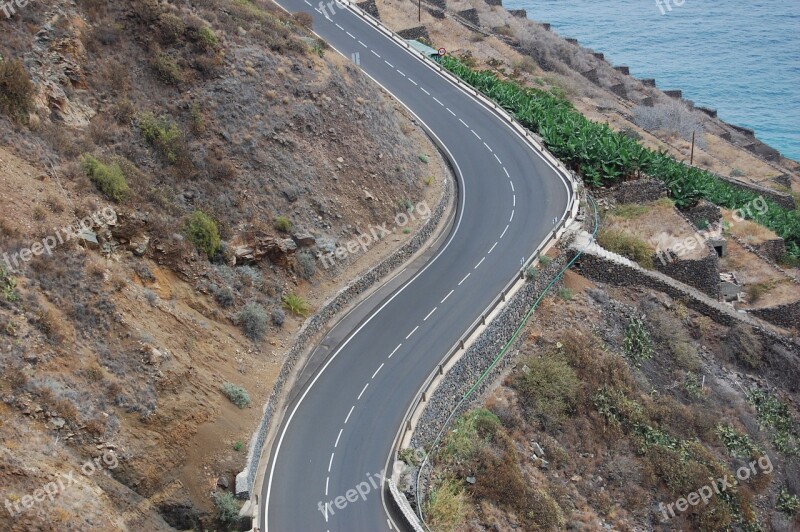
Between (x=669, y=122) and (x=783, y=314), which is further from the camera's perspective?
(x=669, y=122)

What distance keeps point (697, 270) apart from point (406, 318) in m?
17.5

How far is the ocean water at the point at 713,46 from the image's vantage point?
98.0m

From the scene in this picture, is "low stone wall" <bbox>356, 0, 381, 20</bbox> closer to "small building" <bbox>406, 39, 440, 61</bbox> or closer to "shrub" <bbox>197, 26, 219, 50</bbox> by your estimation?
"small building" <bbox>406, 39, 440, 61</bbox>

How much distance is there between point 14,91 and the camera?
2783 centimetres

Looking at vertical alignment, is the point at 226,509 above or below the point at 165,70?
below

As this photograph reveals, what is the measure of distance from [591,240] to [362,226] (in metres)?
12.1

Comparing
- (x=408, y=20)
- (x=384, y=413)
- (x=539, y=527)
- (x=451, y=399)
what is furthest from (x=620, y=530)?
(x=408, y=20)

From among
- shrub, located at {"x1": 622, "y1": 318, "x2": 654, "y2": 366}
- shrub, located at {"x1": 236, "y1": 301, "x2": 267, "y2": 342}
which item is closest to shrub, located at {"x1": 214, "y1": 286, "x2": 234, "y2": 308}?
shrub, located at {"x1": 236, "y1": 301, "x2": 267, "y2": 342}

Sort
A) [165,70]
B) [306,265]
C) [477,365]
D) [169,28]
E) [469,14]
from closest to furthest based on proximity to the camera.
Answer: [477,365]
[306,265]
[165,70]
[169,28]
[469,14]

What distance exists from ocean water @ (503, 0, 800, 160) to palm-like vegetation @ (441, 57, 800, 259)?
42123mm

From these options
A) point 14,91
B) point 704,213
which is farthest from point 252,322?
point 704,213

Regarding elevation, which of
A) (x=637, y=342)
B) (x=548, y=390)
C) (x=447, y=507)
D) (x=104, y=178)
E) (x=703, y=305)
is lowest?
(x=447, y=507)

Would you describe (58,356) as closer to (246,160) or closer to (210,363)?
(210,363)

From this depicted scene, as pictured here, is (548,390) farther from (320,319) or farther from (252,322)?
(252,322)
